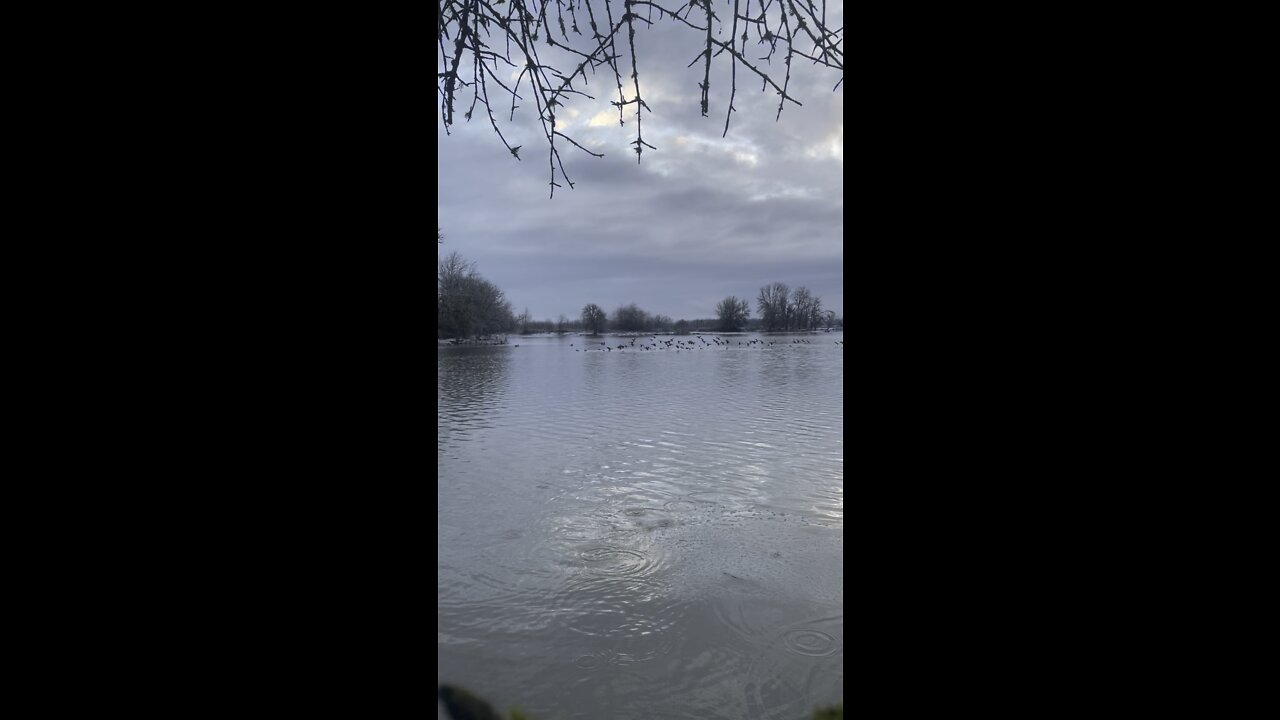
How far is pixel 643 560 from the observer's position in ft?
9.36

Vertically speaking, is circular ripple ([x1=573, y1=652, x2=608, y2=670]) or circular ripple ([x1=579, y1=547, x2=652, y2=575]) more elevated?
circular ripple ([x1=579, y1=547, x2=652, y2=575])

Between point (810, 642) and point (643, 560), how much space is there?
96 cm

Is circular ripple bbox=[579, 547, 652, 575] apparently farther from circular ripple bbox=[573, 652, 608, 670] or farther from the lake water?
circular ripple bbox=[573, 652, 608, 670]

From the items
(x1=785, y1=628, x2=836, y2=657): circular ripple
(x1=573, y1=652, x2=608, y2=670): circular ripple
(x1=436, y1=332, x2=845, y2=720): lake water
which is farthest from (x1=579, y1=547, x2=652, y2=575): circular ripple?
(x1=785, y1=628, x2=836, y2=657): circular ripple

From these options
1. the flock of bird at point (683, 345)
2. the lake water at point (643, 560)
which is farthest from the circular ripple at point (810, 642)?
the flock of bird at point (683, 345)

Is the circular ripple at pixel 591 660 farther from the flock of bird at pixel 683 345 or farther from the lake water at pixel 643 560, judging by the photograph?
the flock of bird at pixel 683 345

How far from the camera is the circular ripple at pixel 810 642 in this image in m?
2.01

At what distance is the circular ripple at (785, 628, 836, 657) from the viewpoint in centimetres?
201

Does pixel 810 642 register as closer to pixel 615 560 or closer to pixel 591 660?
pixel 591 660

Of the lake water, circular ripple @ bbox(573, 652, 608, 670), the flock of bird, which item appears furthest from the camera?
the flock of bird

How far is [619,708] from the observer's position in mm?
1740
